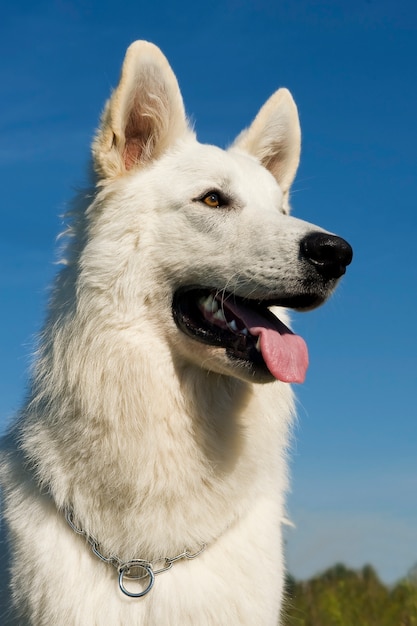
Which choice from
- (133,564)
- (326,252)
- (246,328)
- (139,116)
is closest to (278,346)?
(246,328)

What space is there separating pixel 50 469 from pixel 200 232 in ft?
5.51

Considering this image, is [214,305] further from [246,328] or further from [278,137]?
[278,137]

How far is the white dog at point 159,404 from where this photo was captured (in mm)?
4488

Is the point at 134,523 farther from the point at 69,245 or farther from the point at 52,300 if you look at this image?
the point at 69,245

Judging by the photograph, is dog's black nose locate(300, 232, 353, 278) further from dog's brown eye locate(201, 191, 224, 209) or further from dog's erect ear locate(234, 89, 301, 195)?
dog's erect ear locate(234, 89, 301, 195)

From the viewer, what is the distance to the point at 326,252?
4539mm

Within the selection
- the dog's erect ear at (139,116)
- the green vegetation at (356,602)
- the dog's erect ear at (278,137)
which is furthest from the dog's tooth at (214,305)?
the green vegetation at (356,602)

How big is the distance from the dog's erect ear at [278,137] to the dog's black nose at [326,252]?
145 centimetres

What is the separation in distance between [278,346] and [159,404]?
786mm

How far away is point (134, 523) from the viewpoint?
4508mm

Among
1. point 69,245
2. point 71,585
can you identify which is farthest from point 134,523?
point 69,245

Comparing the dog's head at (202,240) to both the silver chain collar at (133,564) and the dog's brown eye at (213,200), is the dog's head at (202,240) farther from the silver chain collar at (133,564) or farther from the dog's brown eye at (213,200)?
the silver chain collar at (133,564)

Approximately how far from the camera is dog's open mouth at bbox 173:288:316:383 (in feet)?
14.8

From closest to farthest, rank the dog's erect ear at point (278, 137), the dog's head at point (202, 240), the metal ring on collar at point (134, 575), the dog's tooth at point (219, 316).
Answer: the metal ring on collar at point (134, 575)
the dog's head at point (202, 240)
the dog's tooth at point (219, 316)
the dog's erect ear at point (278, 137)
